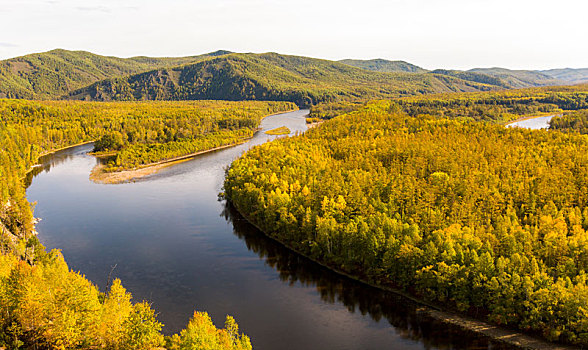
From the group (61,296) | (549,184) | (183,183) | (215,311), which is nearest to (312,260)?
(215,311)

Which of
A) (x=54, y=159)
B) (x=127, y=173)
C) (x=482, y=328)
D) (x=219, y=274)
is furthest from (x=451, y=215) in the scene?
(x=54, y=159)

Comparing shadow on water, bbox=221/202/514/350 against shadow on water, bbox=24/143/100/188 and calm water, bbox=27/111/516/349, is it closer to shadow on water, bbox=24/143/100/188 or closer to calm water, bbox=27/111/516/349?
calm water, bbox=27/111/516/349

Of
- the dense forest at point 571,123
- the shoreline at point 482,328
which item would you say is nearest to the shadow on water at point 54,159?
the shoreline at point 482,328

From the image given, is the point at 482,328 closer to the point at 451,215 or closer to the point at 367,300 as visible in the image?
the point at 367,300

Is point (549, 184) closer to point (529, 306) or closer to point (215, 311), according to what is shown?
point (529, 306)

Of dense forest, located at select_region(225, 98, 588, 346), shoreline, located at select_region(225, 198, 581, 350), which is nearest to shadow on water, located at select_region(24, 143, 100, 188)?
dense forest, located at select_region(225, 98, 588, 346)

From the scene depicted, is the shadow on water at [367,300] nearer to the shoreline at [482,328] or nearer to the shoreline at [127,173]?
the shoreline at [482,328]

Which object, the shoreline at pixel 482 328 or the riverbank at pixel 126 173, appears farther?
the riverbank at pixel 126 173
